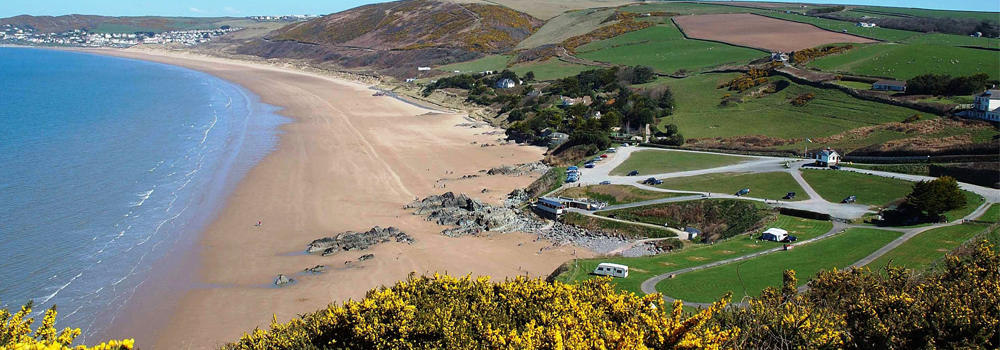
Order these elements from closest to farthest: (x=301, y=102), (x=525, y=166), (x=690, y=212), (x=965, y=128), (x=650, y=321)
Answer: (x=650, y=321) < (x=690, y=212) < (x=965, y=128) < (x=525, y=166) < (x=301, y=102)

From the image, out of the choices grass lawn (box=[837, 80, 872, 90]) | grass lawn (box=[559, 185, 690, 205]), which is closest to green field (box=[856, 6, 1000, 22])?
grass lawn (box=[837, 80, 872, 90])

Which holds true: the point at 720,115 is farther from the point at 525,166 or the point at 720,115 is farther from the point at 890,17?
the point at 890,17

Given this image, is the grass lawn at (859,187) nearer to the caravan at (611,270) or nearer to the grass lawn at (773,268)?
the grass lawn at (773,268)

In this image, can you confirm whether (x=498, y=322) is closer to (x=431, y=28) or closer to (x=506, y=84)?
(x=506, y=84)

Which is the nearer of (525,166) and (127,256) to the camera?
(127,256)

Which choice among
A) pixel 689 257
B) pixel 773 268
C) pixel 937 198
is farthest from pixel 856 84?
pixel 773 268

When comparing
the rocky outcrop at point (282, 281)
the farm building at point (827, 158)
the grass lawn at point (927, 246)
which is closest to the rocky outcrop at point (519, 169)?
the farm building at point (827, 158)

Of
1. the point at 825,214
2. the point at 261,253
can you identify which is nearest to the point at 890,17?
the point at 825,214

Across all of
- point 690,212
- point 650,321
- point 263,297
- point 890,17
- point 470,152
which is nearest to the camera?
point 650,321
